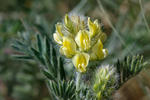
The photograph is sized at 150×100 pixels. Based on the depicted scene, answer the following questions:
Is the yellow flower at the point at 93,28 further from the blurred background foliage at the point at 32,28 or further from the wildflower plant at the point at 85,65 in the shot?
the blurred background foliage at the point at 32,28

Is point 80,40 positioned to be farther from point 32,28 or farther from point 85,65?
point 32,28

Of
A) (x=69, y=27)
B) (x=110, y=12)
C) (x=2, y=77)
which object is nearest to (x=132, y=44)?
(x=110, y=12)

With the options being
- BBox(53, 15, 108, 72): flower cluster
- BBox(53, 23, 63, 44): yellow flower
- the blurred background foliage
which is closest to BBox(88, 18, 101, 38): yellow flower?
BBox(53, 15, 108, 72): flower cluster

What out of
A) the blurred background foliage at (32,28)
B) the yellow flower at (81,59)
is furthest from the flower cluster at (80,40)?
the blurred background foliage at (32,28)

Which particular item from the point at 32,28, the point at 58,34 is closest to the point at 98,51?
the point at 58,34

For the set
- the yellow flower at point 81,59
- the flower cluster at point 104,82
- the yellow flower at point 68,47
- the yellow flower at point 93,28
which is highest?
the yellow flower at point 93,28
